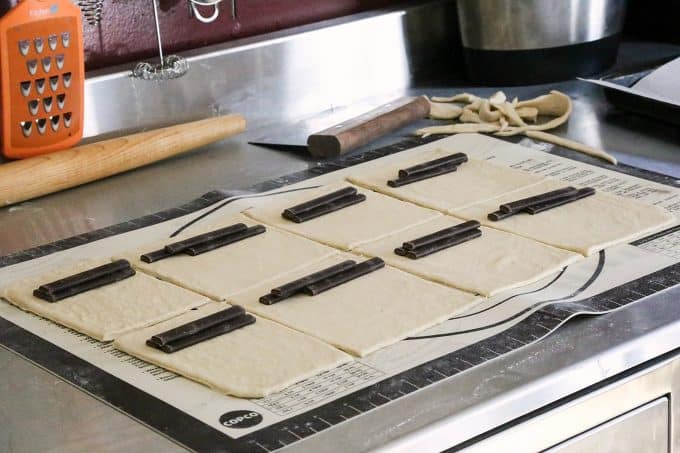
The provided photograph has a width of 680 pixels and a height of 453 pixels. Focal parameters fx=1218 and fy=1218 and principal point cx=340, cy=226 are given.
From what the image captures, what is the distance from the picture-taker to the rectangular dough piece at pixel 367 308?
3.47 ft

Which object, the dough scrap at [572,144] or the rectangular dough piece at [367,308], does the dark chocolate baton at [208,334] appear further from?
the dough scrap at [572,144]

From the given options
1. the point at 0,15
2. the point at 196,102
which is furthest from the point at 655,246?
the point at 0,15

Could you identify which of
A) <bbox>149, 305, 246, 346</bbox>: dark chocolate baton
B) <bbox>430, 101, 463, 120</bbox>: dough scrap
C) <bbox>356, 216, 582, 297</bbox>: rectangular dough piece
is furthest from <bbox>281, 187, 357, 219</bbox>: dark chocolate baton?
<bbox>430, 101, 463, 120</bbox>: dough scrap

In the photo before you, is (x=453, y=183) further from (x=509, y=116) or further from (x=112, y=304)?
(x=112, y=304)

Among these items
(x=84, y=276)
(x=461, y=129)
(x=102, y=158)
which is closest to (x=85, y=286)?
(x=84, y=276)

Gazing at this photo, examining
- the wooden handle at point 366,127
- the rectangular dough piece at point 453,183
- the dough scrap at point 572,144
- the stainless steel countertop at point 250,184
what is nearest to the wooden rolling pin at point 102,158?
the stainless steel countertop at point 250,184

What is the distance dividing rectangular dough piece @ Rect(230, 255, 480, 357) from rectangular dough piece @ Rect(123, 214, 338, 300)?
1.0 inches

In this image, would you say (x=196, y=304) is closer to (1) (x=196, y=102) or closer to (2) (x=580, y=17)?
(1) (x=196, y=102)

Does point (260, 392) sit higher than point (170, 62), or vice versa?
point (170, 62)

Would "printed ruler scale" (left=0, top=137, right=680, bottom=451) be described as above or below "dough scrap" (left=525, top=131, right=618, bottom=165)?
below

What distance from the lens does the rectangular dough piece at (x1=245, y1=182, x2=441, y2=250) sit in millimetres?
1290

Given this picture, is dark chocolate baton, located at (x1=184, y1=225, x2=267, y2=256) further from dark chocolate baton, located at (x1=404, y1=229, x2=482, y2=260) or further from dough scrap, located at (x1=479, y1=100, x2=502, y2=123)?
dough scrap, located at (x1=479, y1=100, x2=502, y2=123)

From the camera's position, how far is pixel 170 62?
5.40 feet

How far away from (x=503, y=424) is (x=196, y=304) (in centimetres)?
33
